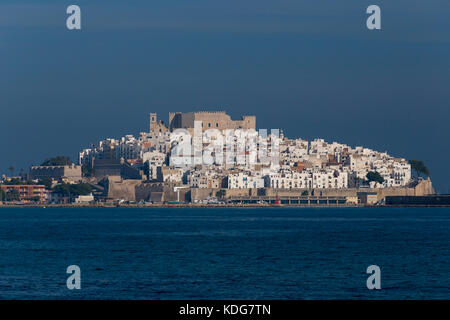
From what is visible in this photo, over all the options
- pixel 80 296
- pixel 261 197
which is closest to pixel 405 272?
pixel 80 296

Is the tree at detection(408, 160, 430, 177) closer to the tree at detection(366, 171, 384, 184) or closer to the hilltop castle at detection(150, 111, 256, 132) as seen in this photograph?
the tree at detection(366, 171, 384, 184)

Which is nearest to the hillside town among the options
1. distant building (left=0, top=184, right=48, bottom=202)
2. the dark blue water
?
distant building (left=0, top=184, right=48, bottom=202)

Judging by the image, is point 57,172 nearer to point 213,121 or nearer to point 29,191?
point 29,191

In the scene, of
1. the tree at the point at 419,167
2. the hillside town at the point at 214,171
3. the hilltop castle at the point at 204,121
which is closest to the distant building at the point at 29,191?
the hillside town at the point at 214,171

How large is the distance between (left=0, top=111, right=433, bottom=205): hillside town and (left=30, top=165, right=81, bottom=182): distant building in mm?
176

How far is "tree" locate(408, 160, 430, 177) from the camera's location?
166250 millimetres

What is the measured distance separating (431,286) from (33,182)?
445 feet

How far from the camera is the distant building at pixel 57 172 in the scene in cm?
15988

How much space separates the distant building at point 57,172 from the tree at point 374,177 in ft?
163

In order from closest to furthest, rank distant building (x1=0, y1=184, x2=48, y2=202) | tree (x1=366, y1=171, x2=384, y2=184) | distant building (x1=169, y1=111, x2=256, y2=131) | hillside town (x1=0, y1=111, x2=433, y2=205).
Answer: hillside town (x1=0, y1=111, x2=433, y2=205) → distant building (x1=0, y1=184, x2=48, y2=202) → tree (x1=366, y1=171, x2=384, y2=184) → distant building (x1=169, y1=111, x2=256, y2=131)

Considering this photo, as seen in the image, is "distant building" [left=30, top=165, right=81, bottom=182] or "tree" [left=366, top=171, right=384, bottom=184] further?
"distant building" [left=30, top=165, right=81, bottom=182]

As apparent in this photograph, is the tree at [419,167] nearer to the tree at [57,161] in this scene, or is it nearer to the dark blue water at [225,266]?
the tree at [57,161]

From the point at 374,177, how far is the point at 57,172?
55758 millimetres

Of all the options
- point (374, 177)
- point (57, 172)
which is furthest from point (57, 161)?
point (374, 177)
